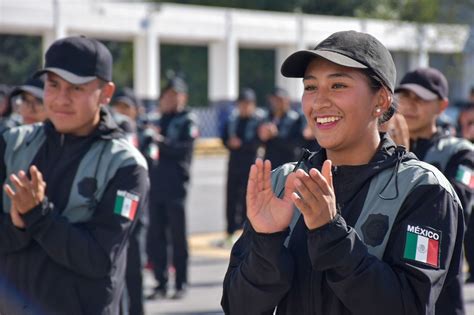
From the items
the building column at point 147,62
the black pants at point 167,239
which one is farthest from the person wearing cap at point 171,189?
the building column at point 147,62

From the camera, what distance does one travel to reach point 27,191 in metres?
3.93

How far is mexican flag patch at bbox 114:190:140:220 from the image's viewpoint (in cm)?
429

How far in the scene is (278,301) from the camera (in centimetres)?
304

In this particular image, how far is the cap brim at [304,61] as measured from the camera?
303 cm

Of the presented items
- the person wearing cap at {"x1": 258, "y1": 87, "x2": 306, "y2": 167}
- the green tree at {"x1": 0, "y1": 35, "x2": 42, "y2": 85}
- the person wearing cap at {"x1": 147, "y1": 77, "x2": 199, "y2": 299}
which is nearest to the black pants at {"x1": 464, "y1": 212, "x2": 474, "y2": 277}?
the person wearing cap at {"x1": 147, "y1": 77, "x2": 199, "y2": 299}

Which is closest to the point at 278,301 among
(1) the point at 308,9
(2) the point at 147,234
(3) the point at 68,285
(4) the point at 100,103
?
(3) the point at 68,285

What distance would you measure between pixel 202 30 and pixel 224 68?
2290 millimetres

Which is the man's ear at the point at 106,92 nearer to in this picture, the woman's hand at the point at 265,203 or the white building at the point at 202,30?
the woman's hand at the point at 265,203

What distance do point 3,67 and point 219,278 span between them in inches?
1456

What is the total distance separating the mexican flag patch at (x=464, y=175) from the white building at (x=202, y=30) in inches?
905

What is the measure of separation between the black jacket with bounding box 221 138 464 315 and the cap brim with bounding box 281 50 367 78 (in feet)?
1.19

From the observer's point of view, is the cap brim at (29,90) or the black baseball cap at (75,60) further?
the cap brim at (29,90)

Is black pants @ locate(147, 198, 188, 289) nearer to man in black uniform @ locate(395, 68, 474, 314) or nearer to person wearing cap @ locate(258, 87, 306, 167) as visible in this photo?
person wearing cap @ locate(258, 87, 306, 167)

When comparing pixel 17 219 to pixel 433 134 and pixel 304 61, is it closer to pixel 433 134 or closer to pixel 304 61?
pixel 304 61
